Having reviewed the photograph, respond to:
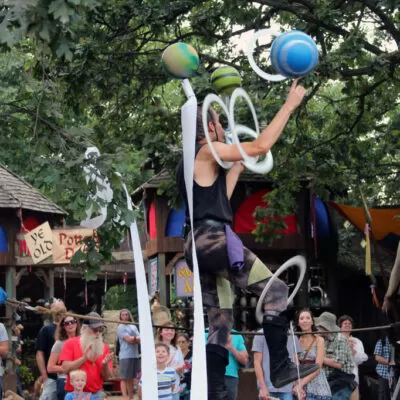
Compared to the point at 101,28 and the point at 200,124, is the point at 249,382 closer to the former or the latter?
the point at 101,28

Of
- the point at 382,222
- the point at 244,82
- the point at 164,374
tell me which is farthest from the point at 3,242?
the point at 164,374

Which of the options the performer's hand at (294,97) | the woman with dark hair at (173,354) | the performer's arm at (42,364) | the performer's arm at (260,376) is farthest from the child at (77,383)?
the performer's hand at (294,97)

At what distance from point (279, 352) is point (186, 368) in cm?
472

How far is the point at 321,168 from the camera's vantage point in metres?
16.6

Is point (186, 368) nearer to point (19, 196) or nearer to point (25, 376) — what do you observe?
point (25, 376)

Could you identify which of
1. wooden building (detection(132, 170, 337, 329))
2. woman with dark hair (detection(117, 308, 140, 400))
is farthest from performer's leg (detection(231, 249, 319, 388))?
wooden building (detection(132, 170, 337, 329))

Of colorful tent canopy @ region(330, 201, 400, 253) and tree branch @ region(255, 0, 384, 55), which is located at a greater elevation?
tree branch @ region(255, 0, 384, 55)

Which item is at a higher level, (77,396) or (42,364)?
(42,364)

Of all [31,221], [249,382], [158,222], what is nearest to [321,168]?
[249,382]

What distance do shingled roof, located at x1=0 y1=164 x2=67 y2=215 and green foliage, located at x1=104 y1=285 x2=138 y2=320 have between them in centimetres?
1325

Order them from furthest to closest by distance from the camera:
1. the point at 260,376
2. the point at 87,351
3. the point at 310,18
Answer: the point at 310,18 < the point at 260,376 < the point at 87,351

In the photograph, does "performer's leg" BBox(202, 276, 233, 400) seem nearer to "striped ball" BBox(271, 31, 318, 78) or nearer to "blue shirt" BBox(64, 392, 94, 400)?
"striped ball" BBox(271, 31, 318, 78)

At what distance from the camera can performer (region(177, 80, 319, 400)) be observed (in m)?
7.38

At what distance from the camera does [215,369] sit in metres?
7.63
